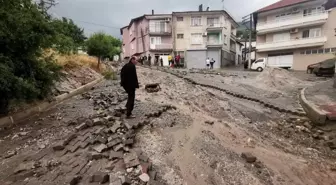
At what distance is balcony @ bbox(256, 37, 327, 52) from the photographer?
99.4 feet

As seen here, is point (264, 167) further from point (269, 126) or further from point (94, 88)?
point (94, 88)

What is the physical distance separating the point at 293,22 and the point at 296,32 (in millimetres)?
1319

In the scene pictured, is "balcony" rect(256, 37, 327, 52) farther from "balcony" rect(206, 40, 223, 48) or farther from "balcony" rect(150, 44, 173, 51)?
"balcony" rect(150, 44, 173, 51)

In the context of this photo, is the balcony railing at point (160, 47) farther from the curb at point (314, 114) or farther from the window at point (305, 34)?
the curb at point (314, 114)

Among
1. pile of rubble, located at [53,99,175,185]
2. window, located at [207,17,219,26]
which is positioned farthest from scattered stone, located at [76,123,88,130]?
window, located at [207,17,219,26]

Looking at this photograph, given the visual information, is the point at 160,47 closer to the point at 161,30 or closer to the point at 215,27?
the point at 161,30

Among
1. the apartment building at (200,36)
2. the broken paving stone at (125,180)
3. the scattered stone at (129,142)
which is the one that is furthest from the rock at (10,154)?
the apartment building at (200,36)

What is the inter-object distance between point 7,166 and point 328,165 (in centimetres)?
720

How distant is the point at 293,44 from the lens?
31703mm

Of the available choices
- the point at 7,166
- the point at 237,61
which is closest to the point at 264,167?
the point at 7,166

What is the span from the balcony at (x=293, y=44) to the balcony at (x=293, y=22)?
1.83 m

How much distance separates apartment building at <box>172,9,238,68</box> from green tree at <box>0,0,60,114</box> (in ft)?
102

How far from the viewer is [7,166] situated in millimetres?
5035

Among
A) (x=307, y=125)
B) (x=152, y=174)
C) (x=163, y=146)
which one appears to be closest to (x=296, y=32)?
(x=307, y=125)
